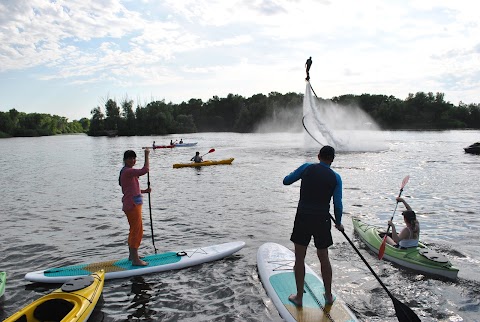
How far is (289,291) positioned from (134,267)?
3797 mm

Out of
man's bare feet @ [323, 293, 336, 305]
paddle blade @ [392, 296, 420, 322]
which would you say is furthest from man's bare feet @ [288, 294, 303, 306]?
paddle blade @ [392, 296, 420, 322]

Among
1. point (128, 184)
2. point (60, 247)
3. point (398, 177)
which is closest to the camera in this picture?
point (128, 184)

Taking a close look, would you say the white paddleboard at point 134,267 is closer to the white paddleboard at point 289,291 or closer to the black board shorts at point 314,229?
the white paddleboard at point 289,291

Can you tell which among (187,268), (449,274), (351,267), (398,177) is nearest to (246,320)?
(187,268)

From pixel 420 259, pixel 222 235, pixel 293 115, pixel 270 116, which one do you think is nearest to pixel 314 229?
pixel 420 259

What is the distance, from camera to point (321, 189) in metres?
5.77

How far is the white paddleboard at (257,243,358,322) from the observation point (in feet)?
20.5

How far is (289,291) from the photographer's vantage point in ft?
23.3

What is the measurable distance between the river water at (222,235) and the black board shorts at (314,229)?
6.82ft

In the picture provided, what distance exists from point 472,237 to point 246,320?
→ 8.72 metres

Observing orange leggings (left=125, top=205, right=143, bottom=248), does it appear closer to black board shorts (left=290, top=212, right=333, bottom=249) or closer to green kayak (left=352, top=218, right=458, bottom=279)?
black board shorts (left=290, top=212, right=333, bottom=249)

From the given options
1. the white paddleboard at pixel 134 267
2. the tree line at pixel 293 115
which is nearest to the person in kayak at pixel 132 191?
the white paddleboard at pixel 134 267

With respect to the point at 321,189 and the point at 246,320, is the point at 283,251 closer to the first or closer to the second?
the point at 246,320

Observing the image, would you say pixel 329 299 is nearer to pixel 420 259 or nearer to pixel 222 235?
pixel 420 259
